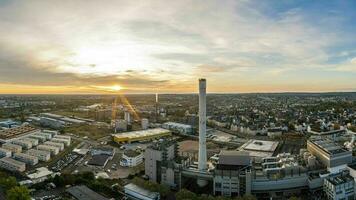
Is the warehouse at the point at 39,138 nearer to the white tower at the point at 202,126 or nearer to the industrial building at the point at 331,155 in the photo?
the white tower at the point at 202,126

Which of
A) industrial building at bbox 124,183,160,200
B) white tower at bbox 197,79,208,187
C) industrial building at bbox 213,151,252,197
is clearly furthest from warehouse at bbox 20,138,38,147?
industrial building at bbox 213,151,252,197

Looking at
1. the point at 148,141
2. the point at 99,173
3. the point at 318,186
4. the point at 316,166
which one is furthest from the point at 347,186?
the point at 148,141

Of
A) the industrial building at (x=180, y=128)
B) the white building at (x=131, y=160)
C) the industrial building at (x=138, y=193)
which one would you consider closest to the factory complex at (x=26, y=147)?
the white building at (x=131, y=160)

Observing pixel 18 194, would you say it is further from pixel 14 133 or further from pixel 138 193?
pixel 14 133

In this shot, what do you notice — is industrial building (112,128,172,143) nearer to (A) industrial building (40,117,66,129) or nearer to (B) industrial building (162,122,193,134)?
(B) industrial building (162,122,193,134)

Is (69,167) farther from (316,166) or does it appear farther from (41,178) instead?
(316,166)

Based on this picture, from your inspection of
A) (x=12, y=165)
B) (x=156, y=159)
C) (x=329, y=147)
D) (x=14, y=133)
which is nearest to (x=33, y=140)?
(x=14, y=133)
